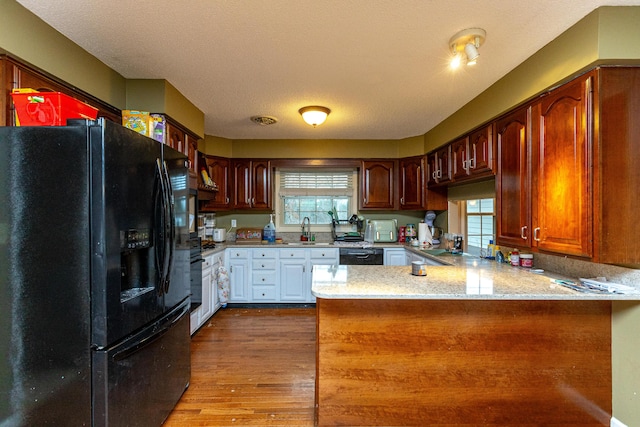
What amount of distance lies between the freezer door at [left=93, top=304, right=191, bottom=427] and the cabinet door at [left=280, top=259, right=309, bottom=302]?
1.97 m

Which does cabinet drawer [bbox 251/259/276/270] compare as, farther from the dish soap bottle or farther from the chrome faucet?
the chrome faucet

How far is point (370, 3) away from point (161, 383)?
95.4 inches

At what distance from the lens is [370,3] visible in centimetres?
157

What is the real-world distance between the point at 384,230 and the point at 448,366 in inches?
109

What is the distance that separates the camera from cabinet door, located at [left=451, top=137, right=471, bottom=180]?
9.78ft

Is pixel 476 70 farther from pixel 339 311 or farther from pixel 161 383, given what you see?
pixel 161 383

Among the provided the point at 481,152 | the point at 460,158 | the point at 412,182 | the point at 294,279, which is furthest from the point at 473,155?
the point at 294,279

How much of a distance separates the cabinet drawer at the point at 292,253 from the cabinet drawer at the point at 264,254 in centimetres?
10

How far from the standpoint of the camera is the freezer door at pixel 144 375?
4.57 ft

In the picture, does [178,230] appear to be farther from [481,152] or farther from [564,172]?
[481,152]

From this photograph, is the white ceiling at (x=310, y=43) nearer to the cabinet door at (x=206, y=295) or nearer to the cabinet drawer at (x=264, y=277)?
the cabinet door at (x=206, y=295)

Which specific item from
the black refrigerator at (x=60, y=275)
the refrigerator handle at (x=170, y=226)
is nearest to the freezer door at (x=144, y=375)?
A: the black refrigerator at (x=60, y=275)

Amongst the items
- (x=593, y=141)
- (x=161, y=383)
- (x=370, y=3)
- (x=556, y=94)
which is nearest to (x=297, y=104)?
(x=370, y=3)

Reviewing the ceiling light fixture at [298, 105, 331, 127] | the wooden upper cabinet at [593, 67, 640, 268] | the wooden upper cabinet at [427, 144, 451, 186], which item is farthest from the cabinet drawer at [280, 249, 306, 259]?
the wooden upper cabinet at [593, 67, 640, 268]
